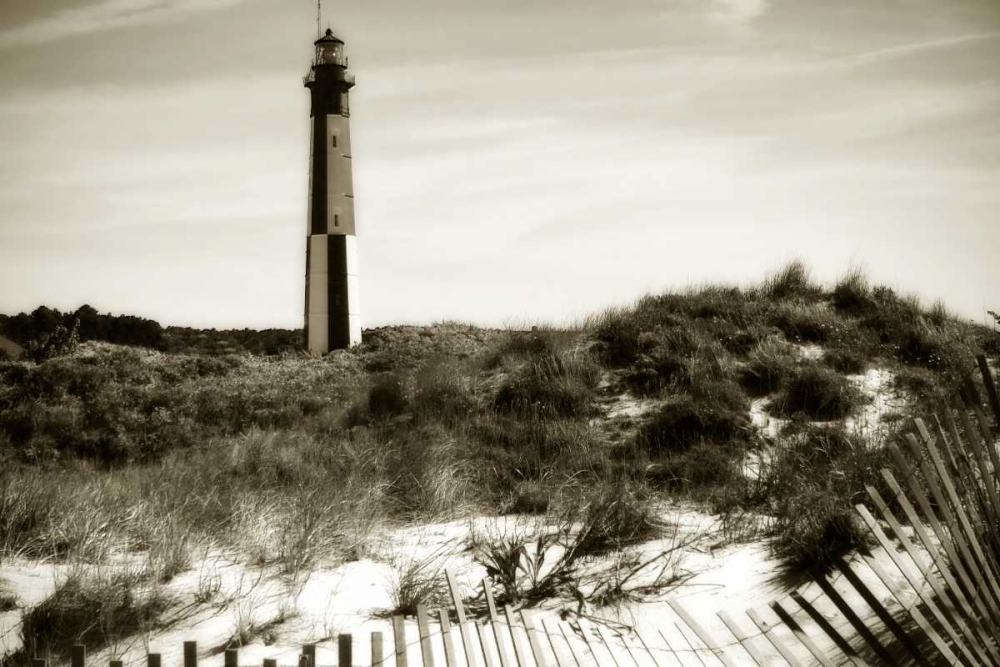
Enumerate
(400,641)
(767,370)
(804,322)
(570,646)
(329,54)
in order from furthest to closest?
1. (329,54)
2. (804,322)
3. (767,370)
4. (570,646)
5. (400,641)

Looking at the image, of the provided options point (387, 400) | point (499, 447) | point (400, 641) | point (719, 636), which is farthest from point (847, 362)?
point (400, 641)

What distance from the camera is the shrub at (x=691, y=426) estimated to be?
8.96 m

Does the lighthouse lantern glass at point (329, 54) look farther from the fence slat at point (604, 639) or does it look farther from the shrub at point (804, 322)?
the fence slat at point (604, 639)

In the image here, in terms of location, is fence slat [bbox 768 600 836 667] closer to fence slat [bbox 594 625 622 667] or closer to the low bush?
fence slat [bbox 594 625 622 667]

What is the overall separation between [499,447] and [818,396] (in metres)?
3.83

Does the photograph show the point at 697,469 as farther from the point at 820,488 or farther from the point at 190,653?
the point at 190,653

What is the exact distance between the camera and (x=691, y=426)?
363 inches

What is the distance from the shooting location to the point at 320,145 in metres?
24.9

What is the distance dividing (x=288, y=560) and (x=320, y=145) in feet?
68.2

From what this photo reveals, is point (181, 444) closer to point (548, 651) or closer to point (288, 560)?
point (288, 560)

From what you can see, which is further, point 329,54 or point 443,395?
point 329,54

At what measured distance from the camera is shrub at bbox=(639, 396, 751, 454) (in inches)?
353

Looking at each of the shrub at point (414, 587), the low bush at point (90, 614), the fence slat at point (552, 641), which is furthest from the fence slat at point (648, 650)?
the low bush at point (90, 614)

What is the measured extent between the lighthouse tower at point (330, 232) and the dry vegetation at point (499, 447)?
8.54 m
